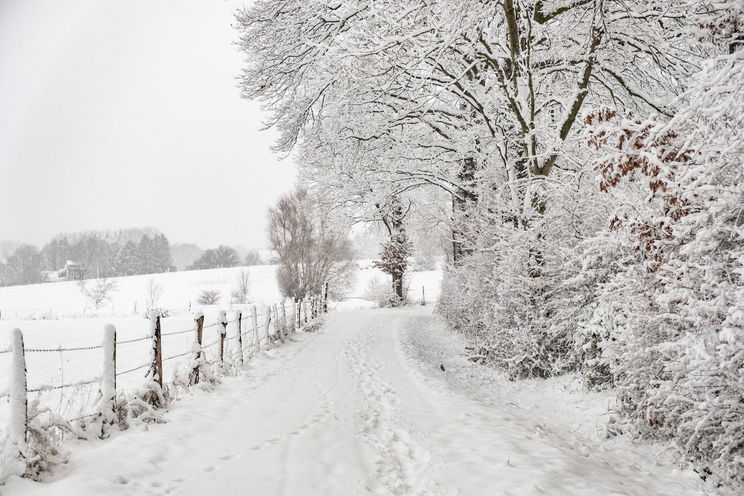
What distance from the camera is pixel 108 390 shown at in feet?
16.3

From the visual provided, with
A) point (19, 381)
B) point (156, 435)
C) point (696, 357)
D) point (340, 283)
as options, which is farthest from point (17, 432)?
point (340, 283)

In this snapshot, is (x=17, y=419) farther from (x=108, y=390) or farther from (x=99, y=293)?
(x=99, y=293)

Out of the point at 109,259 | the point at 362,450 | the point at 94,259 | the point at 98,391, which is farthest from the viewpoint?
the point at 94,259

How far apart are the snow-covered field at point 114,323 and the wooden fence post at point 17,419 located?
190mm

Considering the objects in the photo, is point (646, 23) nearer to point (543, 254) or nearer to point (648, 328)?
point (543, 254)

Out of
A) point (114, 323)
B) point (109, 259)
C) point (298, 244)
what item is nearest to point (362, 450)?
point (298, 244)

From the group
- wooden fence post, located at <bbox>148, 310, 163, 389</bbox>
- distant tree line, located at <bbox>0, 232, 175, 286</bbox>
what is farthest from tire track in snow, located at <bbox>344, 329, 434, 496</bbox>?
distant tree line, located at <bbox>0, 232, 175, 286</bbox>

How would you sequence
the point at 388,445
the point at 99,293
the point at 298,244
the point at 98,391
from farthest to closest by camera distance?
the point at 99,293 → the point at 298,244 → the point at 98,391 → the point at 388,445

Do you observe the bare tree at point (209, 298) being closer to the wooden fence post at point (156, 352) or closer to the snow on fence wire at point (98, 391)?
the snow on fence wire at point (98, 391)

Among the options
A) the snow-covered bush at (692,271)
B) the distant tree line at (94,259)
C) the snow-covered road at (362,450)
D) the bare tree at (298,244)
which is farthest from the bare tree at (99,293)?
the snow-covered bush at (692,271)

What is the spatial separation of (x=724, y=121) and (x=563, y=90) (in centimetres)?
825

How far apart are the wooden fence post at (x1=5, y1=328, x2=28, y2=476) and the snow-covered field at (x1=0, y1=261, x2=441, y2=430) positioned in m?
0.19

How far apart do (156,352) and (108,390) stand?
46.7 inches

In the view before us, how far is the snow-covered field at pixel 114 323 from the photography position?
462 inches
